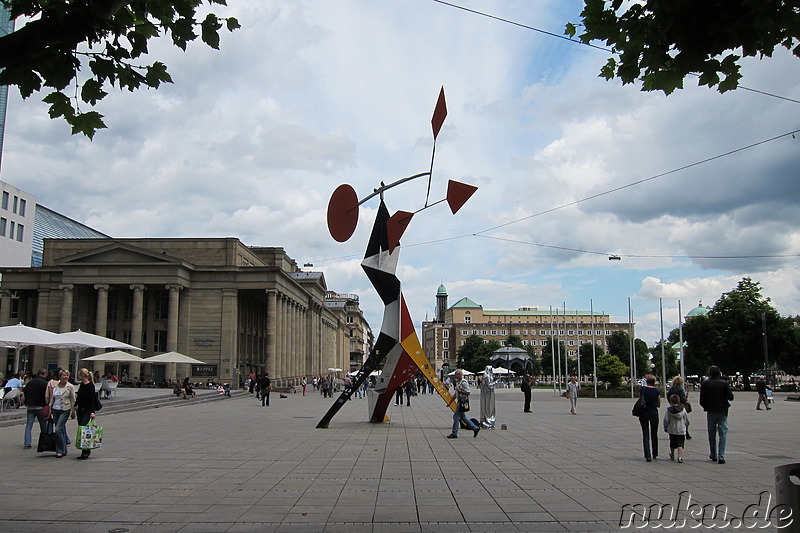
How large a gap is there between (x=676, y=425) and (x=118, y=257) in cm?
6537

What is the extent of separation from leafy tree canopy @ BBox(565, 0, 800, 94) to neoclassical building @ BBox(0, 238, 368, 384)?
6544cm

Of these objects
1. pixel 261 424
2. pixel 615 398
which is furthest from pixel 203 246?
pixel 261 424

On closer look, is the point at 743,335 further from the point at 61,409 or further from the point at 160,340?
the point at 61,409

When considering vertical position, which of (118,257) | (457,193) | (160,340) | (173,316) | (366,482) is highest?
(118,257)

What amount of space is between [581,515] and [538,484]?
2369 mm

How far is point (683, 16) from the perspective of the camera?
575 centimetres

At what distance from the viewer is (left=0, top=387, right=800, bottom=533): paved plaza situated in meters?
7.95

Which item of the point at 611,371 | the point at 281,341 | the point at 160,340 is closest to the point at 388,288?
the point at 611,371

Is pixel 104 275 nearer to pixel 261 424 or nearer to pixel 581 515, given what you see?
pixel 261 424

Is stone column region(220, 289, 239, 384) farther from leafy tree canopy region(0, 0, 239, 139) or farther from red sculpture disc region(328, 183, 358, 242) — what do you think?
leafy tree canopy region(0, 0, 239, 139)

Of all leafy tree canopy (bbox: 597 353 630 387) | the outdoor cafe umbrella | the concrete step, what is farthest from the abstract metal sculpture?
leafy tree canopy (bbox: 597 353 630 387)

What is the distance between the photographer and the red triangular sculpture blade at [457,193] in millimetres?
20531

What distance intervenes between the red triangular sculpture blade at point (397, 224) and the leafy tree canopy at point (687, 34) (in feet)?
53.0

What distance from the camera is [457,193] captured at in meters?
20.6
